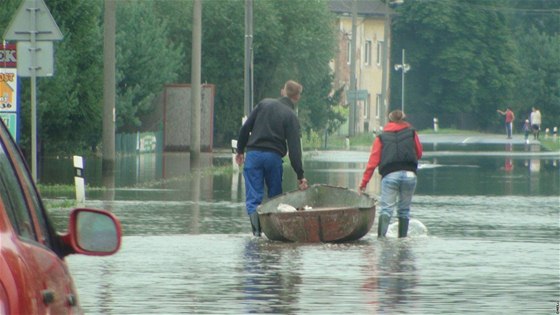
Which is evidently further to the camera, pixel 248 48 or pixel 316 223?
pixel 248 48

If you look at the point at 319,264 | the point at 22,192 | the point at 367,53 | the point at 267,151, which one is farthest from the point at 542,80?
the point at 22,192

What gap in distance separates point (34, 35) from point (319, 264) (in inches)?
257

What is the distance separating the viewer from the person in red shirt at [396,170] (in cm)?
1803

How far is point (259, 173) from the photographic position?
1772 cm

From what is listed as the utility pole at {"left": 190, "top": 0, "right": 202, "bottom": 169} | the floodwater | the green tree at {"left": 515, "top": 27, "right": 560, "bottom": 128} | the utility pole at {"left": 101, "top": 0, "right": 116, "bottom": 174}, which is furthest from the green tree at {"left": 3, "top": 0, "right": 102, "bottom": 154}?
the green tree at {"left": 515, "top": 27, "right": 560, "bottom": 128}

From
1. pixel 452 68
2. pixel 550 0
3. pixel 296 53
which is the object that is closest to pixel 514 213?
pixel 296 53

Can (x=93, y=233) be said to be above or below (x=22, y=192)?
below

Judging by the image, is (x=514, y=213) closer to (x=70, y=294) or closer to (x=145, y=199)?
(x=145, y=199)

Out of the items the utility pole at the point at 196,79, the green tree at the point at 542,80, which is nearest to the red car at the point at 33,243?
the utility pole at the point at 196,79

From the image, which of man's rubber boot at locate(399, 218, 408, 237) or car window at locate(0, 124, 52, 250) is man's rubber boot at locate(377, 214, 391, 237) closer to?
man's rubber boot at locate(399, 218, 408, 237)

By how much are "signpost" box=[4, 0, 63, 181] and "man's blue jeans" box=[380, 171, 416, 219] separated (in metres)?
4.60

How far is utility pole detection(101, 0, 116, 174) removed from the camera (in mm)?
33750

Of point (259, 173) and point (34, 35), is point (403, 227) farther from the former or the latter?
point (34, 35)

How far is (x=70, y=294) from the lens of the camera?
15.9 ft
